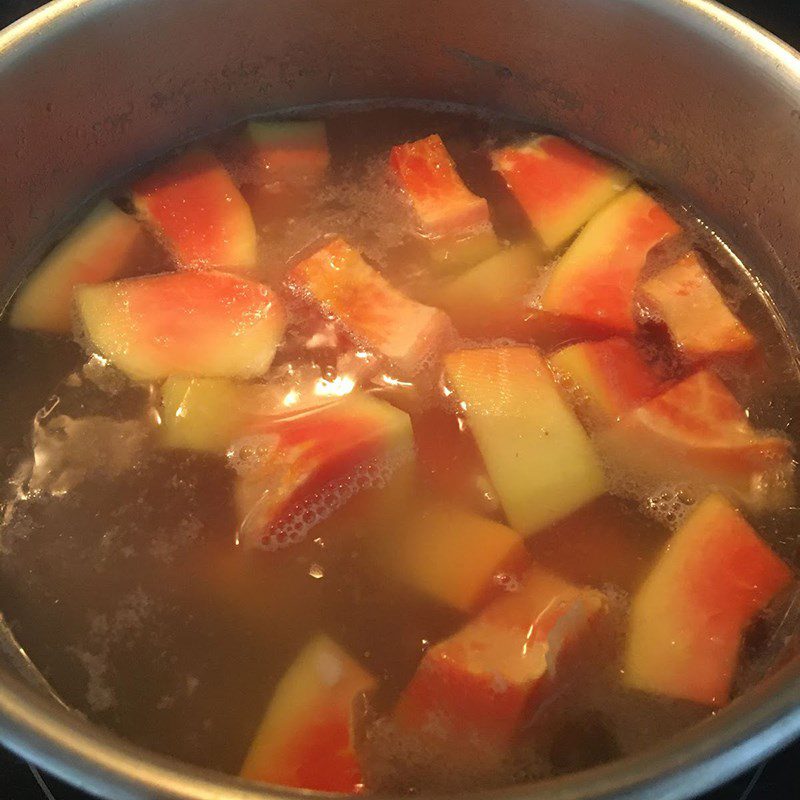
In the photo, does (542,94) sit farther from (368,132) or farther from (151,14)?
(151,14)

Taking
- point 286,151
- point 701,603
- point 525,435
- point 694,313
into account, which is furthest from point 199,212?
point 701,603

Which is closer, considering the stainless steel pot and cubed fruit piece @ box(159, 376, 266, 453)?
cubed fruit piece @ box(159, 376, 266, 453)

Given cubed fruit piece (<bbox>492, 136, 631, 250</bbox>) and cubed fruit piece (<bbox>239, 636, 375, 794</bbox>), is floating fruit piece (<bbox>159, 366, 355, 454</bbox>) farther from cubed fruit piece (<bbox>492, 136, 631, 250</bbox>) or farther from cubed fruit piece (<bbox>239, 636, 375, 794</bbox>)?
cubed fruit piece (<bbox>492, 136, 631, 250</bbox>)

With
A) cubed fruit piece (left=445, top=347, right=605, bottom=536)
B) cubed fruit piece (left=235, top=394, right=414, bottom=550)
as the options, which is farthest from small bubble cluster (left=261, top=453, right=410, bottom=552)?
cubed fruit piece (left=445, top=347, right=605, bottom=536)

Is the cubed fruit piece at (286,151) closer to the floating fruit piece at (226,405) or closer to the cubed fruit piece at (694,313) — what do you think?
the floating fruit piece at (226,405)

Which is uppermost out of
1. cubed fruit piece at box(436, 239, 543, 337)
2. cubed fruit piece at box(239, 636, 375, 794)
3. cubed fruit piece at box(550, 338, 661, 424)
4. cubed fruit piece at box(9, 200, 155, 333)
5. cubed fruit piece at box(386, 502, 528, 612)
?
cubed fruit piece at box(9, 200, 155, 333)

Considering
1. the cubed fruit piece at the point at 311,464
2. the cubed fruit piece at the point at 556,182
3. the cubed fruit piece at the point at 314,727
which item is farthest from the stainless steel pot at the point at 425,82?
the cubed fruit piece at the point at 314,727

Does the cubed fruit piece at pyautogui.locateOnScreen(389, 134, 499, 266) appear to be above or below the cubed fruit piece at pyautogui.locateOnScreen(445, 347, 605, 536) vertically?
above

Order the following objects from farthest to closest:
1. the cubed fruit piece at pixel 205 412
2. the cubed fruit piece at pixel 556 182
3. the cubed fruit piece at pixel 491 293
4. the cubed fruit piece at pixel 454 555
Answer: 1. the cubed fruit piece at pixel 556 182
2. the cubed fruit piece at pixel 491 293
3. the cubed fruit piece at pixel 205 412
4. the cubed fruit piece at pixel 454 555
